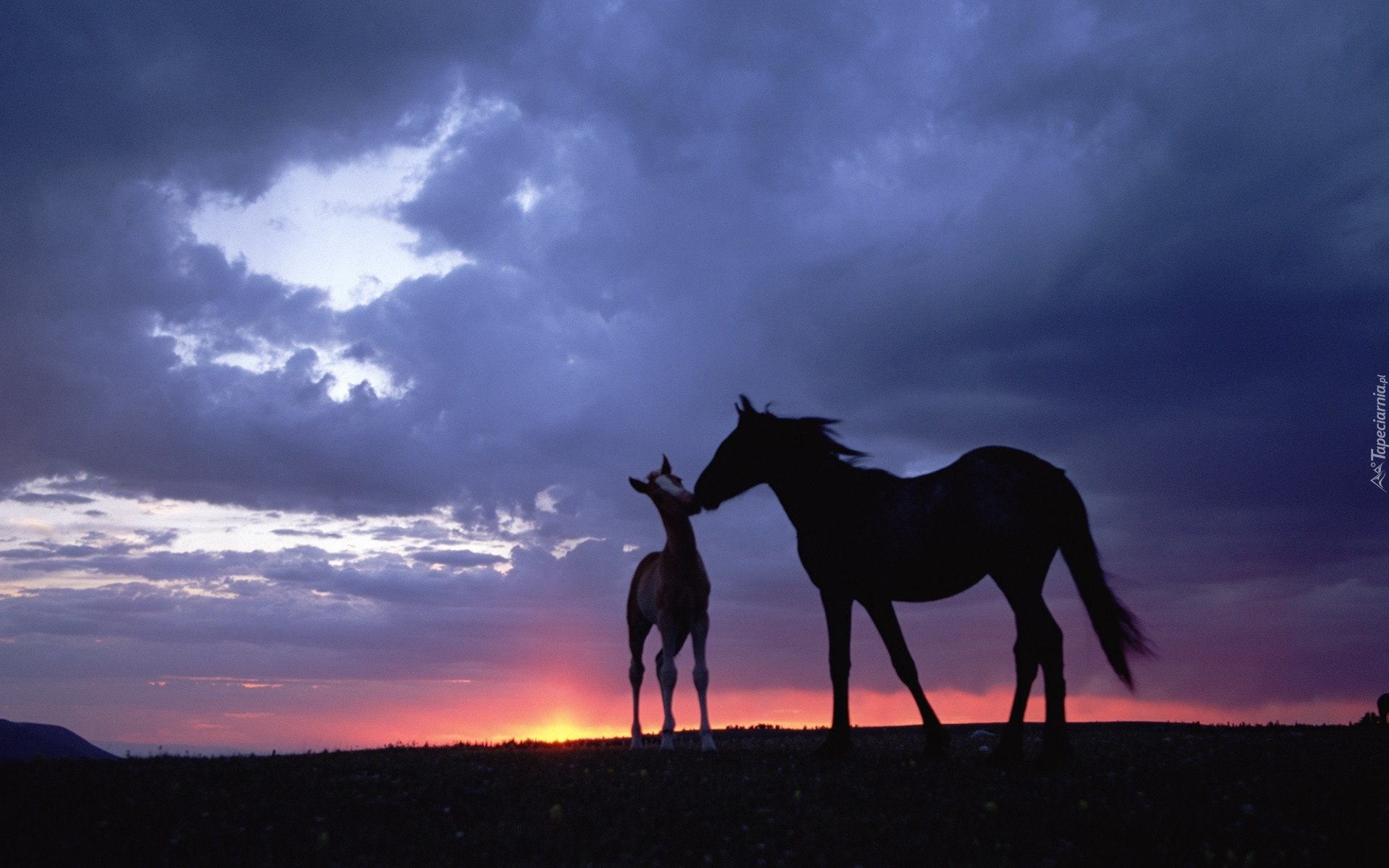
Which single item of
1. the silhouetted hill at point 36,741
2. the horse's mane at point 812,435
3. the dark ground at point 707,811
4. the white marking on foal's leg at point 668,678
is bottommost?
the silhouetted hill at point 36,741

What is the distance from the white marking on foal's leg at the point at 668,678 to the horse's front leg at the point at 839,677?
137 inches

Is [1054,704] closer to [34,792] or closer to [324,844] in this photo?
[324,844]

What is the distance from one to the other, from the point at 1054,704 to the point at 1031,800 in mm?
2334

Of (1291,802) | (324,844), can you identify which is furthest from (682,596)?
(1291,802)

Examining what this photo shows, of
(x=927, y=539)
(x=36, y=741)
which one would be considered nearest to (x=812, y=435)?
(x=927, y=539)

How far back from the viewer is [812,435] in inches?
598

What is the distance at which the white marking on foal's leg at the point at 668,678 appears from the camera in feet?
53.2

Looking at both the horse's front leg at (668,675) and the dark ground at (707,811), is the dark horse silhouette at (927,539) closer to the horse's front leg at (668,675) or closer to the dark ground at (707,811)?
the dark ground at (707,811)

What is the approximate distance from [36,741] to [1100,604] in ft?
288

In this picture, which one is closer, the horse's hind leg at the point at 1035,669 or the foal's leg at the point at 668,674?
the horse's hind leg at the point at 1035,669

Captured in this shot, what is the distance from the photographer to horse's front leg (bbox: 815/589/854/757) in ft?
44.5

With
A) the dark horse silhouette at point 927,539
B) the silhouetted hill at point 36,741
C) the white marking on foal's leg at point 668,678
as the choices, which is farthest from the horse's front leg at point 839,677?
the silhouetted hill at point 36,741

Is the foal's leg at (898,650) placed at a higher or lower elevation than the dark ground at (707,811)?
higher

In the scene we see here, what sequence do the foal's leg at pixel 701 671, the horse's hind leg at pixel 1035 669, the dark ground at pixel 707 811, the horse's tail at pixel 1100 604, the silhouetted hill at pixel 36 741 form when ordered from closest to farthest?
the dark ground at pixel 707 811 → the horse's hind leg at pixel 1035 669 → the horse's tail at pixel 1100 604 → the foal's leg at pixel 701 671 → the silhouetted hill at pixel 36 741
